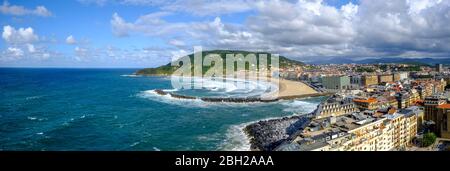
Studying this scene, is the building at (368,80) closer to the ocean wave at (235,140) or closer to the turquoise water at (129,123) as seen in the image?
the turquoise water at (129,123)

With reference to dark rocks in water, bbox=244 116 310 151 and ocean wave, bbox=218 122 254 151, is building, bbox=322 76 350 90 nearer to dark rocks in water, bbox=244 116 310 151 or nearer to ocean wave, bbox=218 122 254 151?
dark rocks in water, bbox=244 116 310 151

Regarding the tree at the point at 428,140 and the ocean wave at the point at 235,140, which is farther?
the ocean wave at the point at 235,140

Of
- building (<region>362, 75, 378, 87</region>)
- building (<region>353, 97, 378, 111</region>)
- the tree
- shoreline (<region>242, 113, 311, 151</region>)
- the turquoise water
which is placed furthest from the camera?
building (<region>362, 75, 378, 87</region>)

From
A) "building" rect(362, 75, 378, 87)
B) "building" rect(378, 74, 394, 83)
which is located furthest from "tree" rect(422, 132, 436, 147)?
"building" rect(378, 74, 394, 83)

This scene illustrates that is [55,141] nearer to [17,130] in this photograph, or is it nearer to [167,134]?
[17,130]

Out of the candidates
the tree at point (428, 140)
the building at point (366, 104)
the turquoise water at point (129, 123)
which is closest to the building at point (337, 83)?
the turquoise water at point (129, 123)

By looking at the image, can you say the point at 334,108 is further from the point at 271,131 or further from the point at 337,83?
the point at 337,83

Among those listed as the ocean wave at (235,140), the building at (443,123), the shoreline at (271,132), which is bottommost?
the ocean wave at (235,140)

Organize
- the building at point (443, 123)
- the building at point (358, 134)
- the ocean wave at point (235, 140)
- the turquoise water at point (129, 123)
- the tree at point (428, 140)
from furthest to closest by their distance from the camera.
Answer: the turquoise water at point (129, 123) < the building at point (443, 123) < the ocean wave at point (235, 140) < the tree at point (428, 140) < the building at point (358, 134)
